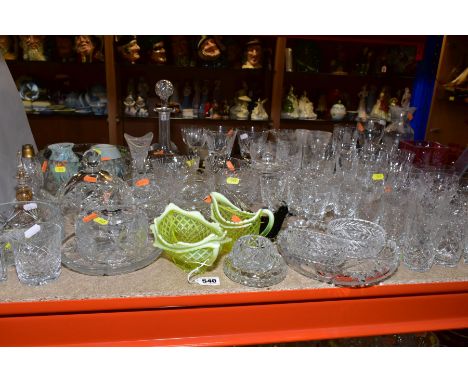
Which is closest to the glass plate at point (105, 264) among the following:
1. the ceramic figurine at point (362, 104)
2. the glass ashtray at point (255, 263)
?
the glass ashtray at point (255, 263)

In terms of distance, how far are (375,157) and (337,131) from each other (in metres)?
0.27

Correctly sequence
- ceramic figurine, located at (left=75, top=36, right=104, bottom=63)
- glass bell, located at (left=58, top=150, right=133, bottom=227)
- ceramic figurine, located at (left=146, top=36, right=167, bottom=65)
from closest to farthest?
Result: glass bell, located at (left=58, top=150, right=133, bottom=227), ceramic figurine, located at (left=75, top=36, right=104, bottom=63), ceramic figurine, located at (left=146, top=36, right=167, bottom=65)

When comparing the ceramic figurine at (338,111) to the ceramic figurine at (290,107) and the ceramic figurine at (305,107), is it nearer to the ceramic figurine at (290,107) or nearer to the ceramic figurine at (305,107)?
the ceramic figurine at (305,107)

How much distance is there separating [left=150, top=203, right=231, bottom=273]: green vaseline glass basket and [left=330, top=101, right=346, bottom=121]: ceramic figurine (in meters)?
2.61

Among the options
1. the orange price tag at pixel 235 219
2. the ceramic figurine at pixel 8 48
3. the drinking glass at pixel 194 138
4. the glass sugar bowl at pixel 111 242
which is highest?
the ceramic figurine at pixel 8 48

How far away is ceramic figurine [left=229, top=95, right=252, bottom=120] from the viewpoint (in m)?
3.29

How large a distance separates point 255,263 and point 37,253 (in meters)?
0.55

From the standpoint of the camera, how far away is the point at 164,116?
1591mm

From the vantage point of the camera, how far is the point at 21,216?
110cm

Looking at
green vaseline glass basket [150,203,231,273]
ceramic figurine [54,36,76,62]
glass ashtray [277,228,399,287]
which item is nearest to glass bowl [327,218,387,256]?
glass ashtray [277,228,399,287]

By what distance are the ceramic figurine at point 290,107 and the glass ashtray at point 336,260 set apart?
2.31m

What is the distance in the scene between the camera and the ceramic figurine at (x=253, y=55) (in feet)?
10.3

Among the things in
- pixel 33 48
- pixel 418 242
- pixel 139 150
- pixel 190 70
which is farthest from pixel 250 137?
pixel 33 48

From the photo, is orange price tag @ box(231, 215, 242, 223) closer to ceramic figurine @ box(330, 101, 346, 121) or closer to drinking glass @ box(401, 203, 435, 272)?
drinking glass @ box(401, 203, 435, 272)
